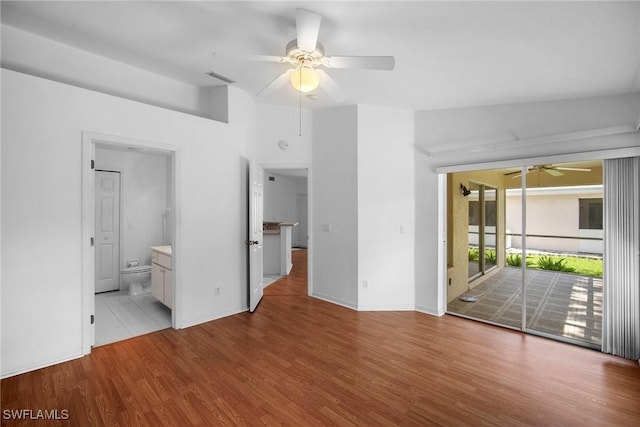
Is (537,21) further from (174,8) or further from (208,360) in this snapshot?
(208,360)

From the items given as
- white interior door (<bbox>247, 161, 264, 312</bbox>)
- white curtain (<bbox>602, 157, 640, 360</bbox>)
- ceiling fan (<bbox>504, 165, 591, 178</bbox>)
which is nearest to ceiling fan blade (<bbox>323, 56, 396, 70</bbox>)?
white interior door (<bbox>247, 161, 264, 312</bbox>)

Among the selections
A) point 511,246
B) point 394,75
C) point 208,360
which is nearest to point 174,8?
point 394,75

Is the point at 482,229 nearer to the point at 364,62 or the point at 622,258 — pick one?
the point at 622,258

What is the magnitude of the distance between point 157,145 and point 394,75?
2.62m

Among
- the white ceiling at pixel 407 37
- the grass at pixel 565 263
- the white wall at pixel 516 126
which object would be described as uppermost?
the white ceiling at pixel 407 37

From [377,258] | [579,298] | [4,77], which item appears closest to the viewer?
[4,77]

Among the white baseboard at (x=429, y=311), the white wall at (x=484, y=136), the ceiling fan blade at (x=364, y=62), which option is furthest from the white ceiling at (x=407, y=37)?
the white baseboard at (x=429, y=311)

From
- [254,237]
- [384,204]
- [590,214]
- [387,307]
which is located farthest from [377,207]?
[590,214]

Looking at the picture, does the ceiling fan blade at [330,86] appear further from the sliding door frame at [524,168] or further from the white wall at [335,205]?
the sliding door frame at [524,168]

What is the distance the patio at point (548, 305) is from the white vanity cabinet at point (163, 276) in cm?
369

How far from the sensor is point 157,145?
313 cm

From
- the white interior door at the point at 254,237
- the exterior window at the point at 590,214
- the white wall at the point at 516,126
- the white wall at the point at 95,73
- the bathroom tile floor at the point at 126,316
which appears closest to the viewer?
the white wall at the point at 95,73

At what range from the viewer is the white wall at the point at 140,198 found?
4.85 metres

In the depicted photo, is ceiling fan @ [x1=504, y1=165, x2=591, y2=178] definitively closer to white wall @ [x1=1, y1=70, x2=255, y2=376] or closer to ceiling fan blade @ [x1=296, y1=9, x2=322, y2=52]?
ceiling fan blade @ [x1=296, y1=9, x2=322, y2=52]
